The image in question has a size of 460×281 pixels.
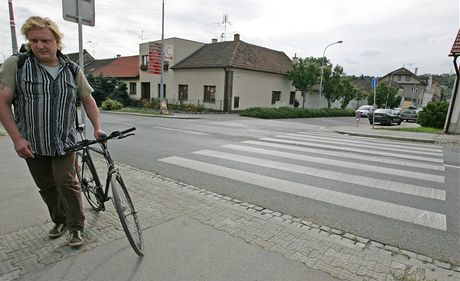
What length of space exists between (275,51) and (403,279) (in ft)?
124

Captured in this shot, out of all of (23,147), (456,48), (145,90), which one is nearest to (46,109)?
(23,147)

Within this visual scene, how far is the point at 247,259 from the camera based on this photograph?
2.96 m

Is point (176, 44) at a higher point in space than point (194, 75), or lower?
higher

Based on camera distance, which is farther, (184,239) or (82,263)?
(184,239)

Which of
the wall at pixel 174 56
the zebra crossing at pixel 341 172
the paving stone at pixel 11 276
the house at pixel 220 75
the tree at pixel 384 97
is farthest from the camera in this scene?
the tree at pixel 384 97

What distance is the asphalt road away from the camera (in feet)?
12.9

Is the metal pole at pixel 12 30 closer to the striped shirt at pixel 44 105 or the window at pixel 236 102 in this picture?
the striped shirt at pixel 44 105

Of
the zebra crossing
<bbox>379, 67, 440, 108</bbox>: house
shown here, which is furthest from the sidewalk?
<bbox>379, 67, 440, 108</bbox>: house

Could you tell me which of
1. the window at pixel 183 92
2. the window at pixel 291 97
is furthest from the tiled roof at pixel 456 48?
the window at pixel 183 92

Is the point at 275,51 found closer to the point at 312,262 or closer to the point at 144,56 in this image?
the point at 144,56

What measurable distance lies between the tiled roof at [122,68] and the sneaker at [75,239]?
1460 inches

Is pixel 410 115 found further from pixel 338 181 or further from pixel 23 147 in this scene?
pixel 23 147

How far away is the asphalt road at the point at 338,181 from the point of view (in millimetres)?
3936

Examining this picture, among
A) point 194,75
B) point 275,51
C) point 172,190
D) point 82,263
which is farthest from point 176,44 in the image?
point 82,263
